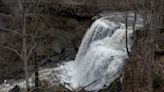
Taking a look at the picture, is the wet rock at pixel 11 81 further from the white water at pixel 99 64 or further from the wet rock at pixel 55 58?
the wet rock at pixel 55 58

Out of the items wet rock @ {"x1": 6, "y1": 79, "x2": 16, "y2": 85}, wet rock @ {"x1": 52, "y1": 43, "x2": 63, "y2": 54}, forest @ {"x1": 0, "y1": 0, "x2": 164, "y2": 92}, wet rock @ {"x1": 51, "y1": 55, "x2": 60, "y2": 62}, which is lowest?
wet rock @ {"x1": 6, "y1": 79, "x2": 16, "y2": 85}

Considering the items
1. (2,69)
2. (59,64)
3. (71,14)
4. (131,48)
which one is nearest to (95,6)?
(71,14)

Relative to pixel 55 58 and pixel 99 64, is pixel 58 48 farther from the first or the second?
pixel 99 64

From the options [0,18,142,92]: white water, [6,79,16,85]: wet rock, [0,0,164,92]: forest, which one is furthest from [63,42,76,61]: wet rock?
[6,79,16,85]: wet rock

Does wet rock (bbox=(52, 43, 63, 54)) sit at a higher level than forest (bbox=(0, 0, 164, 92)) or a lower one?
lower

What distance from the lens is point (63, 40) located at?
764 cm

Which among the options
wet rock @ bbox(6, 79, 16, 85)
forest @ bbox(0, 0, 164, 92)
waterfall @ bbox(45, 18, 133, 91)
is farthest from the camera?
wet rock @ bbox(6, 79, 16, 85)

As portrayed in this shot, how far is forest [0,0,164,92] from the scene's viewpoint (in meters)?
3.21

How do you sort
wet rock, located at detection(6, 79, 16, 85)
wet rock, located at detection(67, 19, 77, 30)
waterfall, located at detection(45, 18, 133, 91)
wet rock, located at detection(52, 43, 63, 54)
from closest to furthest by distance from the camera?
waterfall, located at detection(45, 18, 133, 91) → wet rock, located at detection(6, 79, 16, 85) → wet rock, located at detection(52, 43, 63, 54) → wet rock, located at detection(67, 19, 77, 30)

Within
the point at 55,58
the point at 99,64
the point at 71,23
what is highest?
the point at 71,23

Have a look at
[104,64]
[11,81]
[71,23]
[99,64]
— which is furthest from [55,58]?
[104,64]

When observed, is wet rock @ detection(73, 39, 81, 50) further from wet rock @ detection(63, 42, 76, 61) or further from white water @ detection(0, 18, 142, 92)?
white water @ detection(0, 18, 142, 92)

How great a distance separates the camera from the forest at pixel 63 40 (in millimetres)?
3209

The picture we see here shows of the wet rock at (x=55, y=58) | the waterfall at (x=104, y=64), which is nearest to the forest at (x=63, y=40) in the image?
the wet rock at (x=55, y=58)
